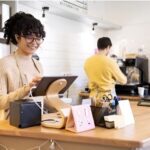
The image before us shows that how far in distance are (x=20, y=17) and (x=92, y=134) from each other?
997 millimetres

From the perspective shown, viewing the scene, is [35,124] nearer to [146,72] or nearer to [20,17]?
[20,17]

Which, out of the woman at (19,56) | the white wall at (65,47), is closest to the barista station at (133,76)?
the white wall at (65,47)

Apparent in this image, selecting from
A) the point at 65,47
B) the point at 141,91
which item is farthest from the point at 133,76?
the point at 65,47

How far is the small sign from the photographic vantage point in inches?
60.9

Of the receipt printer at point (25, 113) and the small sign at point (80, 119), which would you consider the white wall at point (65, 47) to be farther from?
the small sign at point (80, 119)

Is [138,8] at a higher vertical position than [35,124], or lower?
higher

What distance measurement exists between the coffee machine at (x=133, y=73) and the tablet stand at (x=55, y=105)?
2945mm

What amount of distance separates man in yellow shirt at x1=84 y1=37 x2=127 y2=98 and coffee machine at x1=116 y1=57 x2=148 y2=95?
0.80m

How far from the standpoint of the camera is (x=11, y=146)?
1.72 m

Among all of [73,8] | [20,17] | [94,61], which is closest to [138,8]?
[73,8]

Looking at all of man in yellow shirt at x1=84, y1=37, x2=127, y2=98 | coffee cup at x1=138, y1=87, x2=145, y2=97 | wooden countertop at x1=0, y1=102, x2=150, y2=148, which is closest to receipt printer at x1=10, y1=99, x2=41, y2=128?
wooden countertop at x1=0, y1=102, x2=150, y2=148

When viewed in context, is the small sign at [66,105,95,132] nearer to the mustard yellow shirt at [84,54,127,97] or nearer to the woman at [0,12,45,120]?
the woman at [0,12,45,120]

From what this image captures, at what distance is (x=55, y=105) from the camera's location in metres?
1.78

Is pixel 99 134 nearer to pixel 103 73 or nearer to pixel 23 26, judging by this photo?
pixel 23 26
